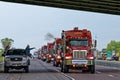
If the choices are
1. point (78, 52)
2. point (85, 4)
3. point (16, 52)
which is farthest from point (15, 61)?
point (85, 4)

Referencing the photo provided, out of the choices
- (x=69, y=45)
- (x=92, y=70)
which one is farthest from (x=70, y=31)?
(x=92, y=70)

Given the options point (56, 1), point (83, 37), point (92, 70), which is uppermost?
point (56, 1)

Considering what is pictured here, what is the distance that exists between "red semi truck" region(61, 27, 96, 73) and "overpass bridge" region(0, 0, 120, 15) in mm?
7018

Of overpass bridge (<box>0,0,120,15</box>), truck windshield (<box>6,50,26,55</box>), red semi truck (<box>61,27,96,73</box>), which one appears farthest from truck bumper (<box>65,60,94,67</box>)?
overpass bridge (<box>0,0,120,15</box>)

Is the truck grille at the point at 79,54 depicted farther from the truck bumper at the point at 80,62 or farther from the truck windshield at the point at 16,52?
the truck windshield at the point at 16,52

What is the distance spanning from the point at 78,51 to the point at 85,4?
1037 centimetres

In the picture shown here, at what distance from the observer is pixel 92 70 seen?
123 ft

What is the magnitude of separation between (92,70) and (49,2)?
34.6 feet

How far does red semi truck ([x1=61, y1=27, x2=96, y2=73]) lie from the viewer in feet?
124

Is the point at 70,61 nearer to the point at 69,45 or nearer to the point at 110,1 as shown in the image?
the point at 69,45

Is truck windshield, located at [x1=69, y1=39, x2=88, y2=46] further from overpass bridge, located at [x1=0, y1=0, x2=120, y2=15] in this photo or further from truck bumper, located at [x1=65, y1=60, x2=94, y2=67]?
overpass bridge, located at [x1=0, y1=0, x2=120, y2=15]

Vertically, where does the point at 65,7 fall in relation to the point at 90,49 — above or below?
above

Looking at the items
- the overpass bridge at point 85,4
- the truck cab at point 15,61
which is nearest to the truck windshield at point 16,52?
the truck cab at point 15,61

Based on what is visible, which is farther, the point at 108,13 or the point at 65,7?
the point at 108,13
